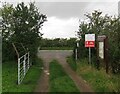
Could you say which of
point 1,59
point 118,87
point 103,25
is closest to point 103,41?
point 118,87

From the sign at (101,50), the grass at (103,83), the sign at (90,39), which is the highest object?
the sign at (90,39)

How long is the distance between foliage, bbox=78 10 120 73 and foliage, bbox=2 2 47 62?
542 cm

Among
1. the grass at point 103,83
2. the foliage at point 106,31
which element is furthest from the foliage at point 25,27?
the grass at point 103,83

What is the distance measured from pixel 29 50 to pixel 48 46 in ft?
132

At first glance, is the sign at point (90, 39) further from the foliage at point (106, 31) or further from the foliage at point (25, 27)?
the foliage at point (25, 27)

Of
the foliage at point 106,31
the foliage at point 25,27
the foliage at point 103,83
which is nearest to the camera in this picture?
the foliage at point 103,83

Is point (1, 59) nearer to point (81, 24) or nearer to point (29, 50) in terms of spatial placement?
point (29, 50)

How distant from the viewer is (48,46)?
231 ft

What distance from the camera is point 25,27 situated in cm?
3041

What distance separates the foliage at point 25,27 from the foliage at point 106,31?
5.42 metres

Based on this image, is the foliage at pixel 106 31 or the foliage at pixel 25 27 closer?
the foliage at pixel 106 31

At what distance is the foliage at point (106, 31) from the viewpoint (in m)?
21.8

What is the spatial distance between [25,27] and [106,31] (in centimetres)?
915

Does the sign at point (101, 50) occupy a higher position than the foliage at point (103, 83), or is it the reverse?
the sign at point (101, 50)
